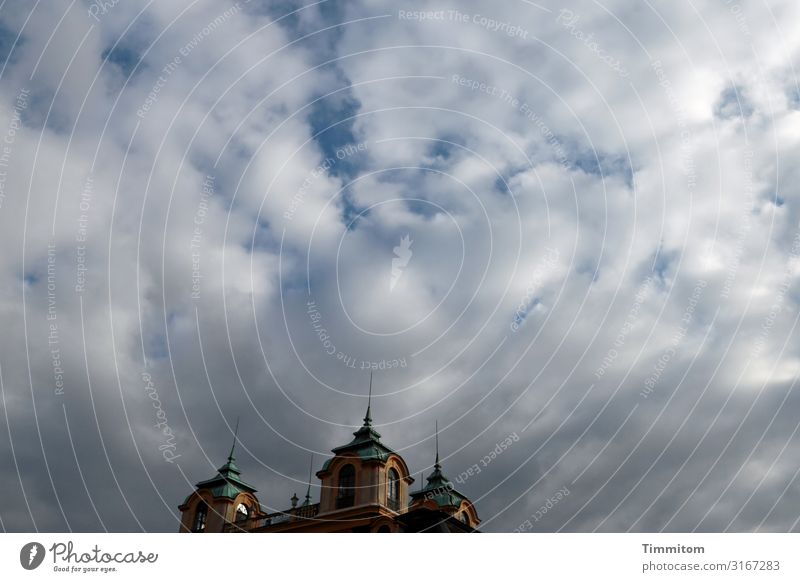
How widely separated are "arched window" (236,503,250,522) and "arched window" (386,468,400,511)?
1263 centimetres

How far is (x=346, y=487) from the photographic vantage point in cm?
4353

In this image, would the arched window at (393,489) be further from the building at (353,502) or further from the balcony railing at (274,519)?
the balcony railing at (274,519)

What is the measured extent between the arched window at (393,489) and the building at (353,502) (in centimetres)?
7

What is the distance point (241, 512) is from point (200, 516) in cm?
338

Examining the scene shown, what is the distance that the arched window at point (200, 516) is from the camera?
49.5 metres

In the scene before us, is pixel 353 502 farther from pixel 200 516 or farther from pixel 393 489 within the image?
pixel 200 516

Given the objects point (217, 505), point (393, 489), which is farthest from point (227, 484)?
point (393, 489)

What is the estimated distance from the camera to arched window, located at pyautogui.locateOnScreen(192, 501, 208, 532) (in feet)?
162

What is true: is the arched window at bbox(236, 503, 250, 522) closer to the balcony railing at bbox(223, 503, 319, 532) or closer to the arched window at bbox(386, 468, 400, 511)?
the balcony railing at bbox(223, 503, 319, 532)

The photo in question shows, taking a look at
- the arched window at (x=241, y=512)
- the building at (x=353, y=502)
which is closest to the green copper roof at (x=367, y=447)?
the building at (x=353, y=502)
